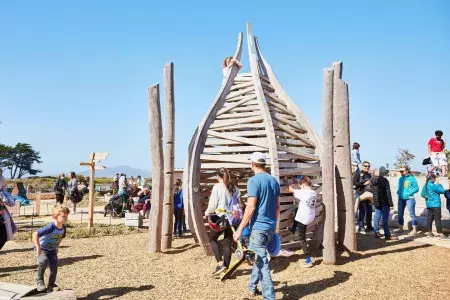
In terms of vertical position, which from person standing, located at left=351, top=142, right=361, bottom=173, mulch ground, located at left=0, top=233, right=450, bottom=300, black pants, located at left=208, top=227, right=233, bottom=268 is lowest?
mulch ground, located at left=0, top=233, right=450, bottom=300

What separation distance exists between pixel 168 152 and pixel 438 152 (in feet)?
23.6

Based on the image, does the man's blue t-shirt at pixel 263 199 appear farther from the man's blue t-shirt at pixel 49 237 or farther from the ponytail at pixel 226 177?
the man's blue t-shirt at pixel 49 237

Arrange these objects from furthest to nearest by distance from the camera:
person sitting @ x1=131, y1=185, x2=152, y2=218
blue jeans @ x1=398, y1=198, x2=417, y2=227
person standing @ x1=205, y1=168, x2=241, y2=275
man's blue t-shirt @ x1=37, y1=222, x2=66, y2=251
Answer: person sitting @ x1=131, y1=185, x2=152, y2=218, blue jeans @ x1=398, y1=198, x2=417, y2=227, person standing @ x1=205, y1=168, x2=241, y2=275, man's blue t-shirt @ x1=37, y1=222, x2=66, y2=251

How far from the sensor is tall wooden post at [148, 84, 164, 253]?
777cm

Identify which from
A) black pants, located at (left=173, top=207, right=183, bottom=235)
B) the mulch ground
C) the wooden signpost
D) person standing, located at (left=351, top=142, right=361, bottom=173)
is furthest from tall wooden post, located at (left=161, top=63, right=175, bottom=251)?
person standing, located at (left=351, top=142, right=361, bottom=173)

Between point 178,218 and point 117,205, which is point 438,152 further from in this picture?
point 117,205

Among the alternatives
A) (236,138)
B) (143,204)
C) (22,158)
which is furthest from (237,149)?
(22,158)

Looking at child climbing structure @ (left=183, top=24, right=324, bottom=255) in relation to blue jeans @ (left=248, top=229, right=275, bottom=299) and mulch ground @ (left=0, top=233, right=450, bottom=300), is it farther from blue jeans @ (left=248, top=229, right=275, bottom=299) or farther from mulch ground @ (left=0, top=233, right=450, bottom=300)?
blue jeans @ (left=248, top=229, right=275, bottom=299)

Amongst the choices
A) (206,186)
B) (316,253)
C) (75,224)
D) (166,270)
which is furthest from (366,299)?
(75,224)

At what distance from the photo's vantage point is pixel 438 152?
10.5 m

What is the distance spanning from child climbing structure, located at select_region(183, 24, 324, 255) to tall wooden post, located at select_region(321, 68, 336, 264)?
0.32 meters

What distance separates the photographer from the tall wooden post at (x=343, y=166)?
7305mm

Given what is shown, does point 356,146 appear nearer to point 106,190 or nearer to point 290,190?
point 290,190

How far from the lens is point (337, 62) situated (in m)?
7.90
